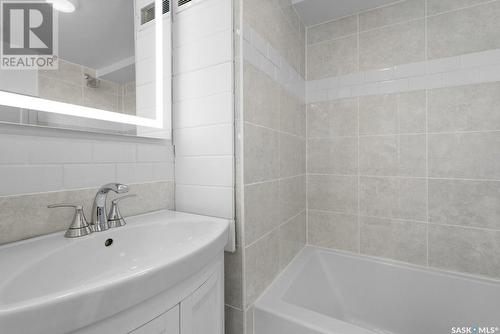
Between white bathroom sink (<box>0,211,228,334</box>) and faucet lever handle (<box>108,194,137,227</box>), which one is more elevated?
faucet lever handle (<box>108,194,137,227</box>)

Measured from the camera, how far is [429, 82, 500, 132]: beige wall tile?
1189mm

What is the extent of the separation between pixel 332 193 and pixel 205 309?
1.20 metres

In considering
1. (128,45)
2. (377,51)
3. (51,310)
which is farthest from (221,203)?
(377,51)

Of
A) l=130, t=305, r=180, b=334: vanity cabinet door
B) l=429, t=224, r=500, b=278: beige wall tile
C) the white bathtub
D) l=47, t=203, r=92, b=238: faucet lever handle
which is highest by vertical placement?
l=47, t=203, r=92, b=238: faucet lever handle

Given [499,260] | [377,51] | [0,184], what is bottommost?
[499,260]

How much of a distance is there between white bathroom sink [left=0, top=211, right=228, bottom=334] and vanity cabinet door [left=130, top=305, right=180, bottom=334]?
0.24 feet

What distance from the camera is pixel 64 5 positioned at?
73 centimetres

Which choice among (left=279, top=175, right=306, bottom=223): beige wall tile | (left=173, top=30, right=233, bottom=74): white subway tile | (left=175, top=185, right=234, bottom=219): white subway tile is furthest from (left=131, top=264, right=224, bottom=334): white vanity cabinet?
(left=173, top=30, right=233, bottom=74): white subway tile

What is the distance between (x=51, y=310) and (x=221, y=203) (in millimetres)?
610

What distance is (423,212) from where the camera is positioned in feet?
4.39

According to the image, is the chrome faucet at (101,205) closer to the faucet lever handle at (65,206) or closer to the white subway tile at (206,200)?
the faucet lever handle at (65,206)

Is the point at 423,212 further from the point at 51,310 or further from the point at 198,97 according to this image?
the point at 51,310

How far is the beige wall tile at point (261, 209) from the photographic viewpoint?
906 mm

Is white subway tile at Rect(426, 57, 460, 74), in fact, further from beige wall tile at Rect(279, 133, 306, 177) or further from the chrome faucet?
the chrome faucet
